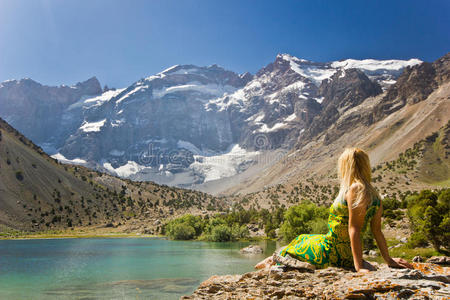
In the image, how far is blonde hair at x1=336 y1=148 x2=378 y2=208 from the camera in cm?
683

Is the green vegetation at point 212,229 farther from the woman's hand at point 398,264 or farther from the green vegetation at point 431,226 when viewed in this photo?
the woman's hand at point 398,264

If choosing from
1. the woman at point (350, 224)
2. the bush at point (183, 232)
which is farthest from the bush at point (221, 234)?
the woman at point (350, 224)

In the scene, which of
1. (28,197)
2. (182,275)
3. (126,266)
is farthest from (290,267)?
(28,197)

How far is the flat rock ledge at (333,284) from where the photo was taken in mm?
5344

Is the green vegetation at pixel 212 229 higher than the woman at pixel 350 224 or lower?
lower

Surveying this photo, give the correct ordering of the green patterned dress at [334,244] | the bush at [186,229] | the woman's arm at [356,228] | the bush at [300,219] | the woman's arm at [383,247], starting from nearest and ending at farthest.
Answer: the woman's arm at [356,228] → the woman's arm at [383,247] → the green patterned dress at [334,244] → the bush at [300,219] → the bush at [186,229]

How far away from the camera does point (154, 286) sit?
1599 inches

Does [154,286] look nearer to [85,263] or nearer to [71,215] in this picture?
[85,263]

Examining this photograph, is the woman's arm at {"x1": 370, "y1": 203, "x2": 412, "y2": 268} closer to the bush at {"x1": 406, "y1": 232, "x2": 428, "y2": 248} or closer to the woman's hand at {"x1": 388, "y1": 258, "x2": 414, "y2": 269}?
the woman's hand at {"x1": 388, "y1": 258, "x2": 414, "y2": 269}

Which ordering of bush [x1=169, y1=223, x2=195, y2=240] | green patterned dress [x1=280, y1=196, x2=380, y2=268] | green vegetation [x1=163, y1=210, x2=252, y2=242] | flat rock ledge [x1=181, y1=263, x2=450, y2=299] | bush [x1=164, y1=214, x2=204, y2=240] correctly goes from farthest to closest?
bush [x1=164, y1=214, x2=204, y2=240]
bush [x1=169, y1=223, x2=195, y2=240]
green vegetation [x1=163, y1=210, x2=252, y2=242]
green patterned dress [x1=280, y1=196, x2=380, y2=268]
flat rock ledge [x1=181, y1=263, x2=450, y2=299]

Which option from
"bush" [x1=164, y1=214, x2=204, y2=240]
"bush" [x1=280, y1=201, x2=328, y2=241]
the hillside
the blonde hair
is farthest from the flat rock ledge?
the hillside

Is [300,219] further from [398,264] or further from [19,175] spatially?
[19,175]

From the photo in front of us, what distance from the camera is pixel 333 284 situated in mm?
6242

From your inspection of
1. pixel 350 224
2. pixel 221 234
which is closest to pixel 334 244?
pixel 350 224
